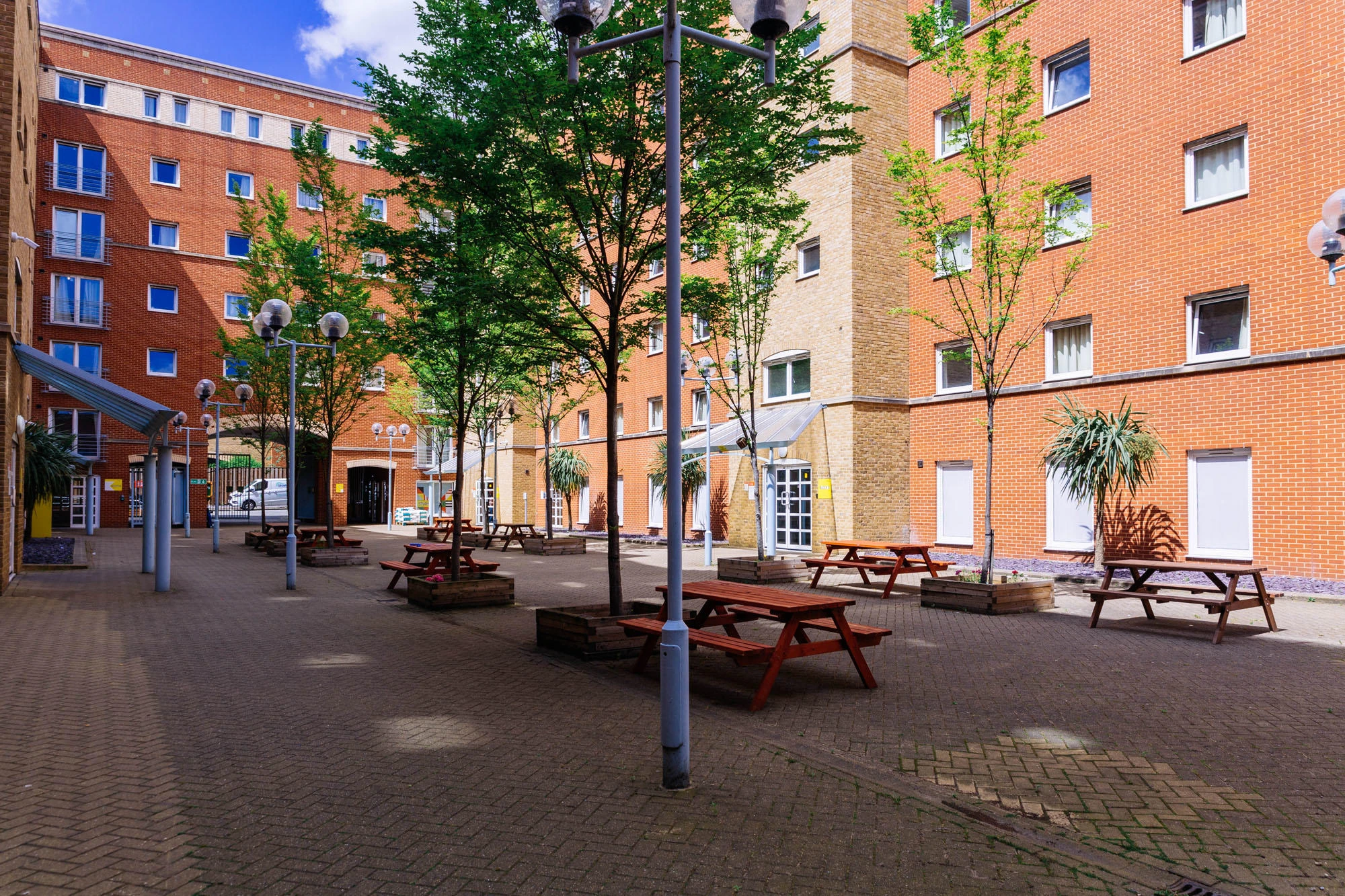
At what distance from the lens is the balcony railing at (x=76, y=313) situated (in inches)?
1380

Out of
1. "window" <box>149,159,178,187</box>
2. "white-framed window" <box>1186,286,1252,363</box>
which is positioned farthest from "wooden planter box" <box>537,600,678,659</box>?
"window" <box>149,159,178,187</box>

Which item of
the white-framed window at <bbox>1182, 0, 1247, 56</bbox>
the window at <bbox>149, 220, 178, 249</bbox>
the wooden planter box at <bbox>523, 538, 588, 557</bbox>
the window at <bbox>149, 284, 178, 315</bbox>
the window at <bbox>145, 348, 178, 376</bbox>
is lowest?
the wooden planter box at <bbox>523, 538, 588, 557</bbox>

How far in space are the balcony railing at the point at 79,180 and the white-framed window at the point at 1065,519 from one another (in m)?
39.5

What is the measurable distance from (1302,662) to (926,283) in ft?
45.2

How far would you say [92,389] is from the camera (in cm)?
1311

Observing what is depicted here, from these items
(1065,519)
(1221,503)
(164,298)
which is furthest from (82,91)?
(1221,503)

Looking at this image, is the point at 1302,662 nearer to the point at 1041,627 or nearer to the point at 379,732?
the point at 1041,627

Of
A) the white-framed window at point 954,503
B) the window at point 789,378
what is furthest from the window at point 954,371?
the window at point 789,378

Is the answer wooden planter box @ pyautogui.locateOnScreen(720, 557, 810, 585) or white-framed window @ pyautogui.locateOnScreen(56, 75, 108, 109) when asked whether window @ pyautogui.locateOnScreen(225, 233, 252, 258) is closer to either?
white-framed window @ pyautogui.locateOnScreen(56, 75, 108, 109)

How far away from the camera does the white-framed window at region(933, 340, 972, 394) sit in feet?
65.0

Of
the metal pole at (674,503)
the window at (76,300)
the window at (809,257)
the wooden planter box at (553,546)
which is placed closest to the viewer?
the metal pole at (674,503)

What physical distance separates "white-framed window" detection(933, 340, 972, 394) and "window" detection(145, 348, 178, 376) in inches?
1318

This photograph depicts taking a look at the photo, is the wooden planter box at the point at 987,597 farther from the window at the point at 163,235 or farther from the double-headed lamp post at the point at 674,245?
the window at the point at 163,235

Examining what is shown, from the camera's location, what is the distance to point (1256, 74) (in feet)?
47.7
